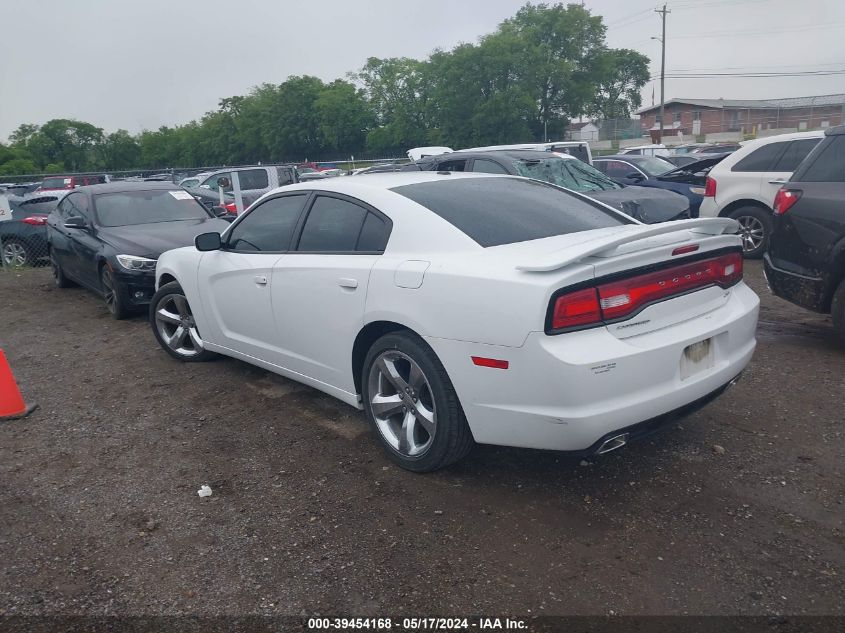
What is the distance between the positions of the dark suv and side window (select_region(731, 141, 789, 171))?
149 inches

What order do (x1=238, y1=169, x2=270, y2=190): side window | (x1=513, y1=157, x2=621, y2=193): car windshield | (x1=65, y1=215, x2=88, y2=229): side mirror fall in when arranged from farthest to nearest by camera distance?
(x1=238, y1=169, x2=270, y2=190): side window < (x1=513, y1=157, x2=621, y2=193): car windshield < (x1=65, y1=215, x2=88, y2=229): side mirror

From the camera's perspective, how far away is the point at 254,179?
16984 mm

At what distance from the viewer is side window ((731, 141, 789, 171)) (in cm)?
916

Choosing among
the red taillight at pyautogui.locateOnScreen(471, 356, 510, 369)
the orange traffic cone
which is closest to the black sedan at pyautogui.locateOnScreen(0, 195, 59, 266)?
the orange traffic cone

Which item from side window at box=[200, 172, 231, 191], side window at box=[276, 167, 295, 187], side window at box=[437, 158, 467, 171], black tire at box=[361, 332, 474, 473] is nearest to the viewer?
black tire at box=[361, 332, 474, 473]

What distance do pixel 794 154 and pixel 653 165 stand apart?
26.0 ft

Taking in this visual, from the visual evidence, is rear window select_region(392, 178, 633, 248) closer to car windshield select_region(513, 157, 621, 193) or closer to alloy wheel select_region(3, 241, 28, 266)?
car windshield select_region(513, 157, 621, 193)

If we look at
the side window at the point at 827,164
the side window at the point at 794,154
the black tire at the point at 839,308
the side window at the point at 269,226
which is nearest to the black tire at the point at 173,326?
the side window at the point at 269,226

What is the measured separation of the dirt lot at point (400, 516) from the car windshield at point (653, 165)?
12.1 meters

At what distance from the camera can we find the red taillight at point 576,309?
3002 mm

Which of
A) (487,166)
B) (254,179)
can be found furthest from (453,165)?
(254,179)

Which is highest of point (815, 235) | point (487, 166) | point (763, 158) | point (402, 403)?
point (487, 166)

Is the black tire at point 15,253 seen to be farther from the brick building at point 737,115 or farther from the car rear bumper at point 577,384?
the brick building at point 737,115

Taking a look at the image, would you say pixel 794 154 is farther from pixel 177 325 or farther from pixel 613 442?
pixel 177 325
